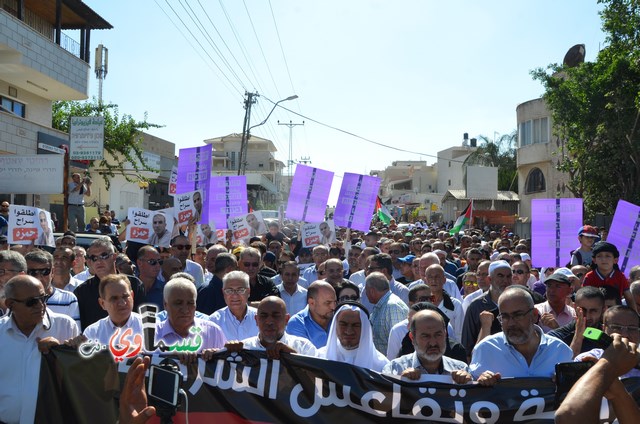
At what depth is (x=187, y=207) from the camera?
11711 mm

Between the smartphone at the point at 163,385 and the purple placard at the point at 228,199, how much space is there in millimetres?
10225

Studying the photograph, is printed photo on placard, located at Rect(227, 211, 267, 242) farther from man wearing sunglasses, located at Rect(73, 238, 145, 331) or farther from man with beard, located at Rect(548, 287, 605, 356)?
man with beard, located at Rect(548, 287, 605, 356)

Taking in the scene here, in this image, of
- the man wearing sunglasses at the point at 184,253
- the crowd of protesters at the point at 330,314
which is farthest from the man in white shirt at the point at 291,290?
the man wearing sunglasses at the point at 184,253

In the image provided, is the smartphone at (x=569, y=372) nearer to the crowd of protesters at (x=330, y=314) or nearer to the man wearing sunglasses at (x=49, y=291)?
the crowd of protesters at (x=330, y=314)

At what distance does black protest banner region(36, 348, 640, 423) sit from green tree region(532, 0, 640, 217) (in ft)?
57.5

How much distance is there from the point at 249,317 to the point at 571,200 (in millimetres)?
6212

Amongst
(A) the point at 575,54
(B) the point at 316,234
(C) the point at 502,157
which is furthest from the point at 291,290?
(C) the point at 502,157

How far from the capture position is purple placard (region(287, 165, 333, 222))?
48.8ft

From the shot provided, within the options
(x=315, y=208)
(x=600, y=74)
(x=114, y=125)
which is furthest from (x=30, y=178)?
(x=600, y=74)

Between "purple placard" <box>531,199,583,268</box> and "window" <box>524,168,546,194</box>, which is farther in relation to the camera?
"window" <box>524,168,546,194</box>

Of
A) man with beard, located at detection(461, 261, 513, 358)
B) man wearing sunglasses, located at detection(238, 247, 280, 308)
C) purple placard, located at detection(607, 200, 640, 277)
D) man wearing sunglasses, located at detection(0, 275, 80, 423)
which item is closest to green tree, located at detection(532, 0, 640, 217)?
purple placard, located at detection(607, 200, 640, 277)

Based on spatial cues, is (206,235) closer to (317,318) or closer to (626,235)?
(626,235)

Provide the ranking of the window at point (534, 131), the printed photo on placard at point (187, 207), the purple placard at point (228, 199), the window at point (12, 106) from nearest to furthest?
the printed photo on placard at point (187, 207), the purple placard at point (228, 199), the window at point (12, 106), the window at point (534, 131)

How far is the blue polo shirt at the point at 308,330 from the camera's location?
6.11 m
